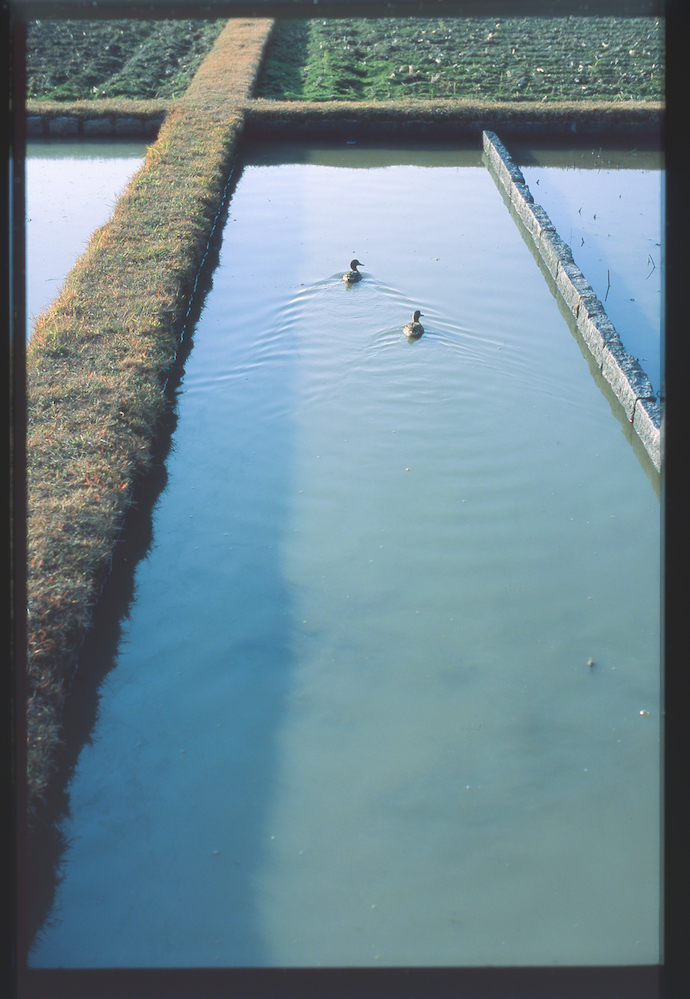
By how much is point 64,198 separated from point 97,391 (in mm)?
5330

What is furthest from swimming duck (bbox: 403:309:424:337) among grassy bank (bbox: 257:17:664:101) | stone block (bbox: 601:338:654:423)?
grassy bank (bbox: 257:17:664:101)

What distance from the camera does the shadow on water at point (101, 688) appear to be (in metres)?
2.72

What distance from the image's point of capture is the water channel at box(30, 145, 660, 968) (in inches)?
107

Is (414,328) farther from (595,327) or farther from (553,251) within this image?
(553,251)

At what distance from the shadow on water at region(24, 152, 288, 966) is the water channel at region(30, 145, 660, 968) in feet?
0.09

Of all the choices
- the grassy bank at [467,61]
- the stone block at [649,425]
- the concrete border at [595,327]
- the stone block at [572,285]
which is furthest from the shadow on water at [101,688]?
the grassy bank at [467,61]

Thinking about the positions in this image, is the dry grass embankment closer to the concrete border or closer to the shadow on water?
the shadow on water

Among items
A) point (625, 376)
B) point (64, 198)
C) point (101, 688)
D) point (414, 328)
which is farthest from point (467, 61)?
point (101, 688)

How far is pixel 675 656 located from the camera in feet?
3.93

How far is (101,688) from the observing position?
3568 mm

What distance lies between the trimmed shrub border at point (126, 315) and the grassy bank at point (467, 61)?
106 cm

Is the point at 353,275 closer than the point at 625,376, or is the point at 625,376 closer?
the point at 625,376

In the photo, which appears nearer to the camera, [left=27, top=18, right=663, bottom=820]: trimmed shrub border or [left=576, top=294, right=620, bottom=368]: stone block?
[left=27, top=18, right=663, bottom=820]: trimmed shrub border

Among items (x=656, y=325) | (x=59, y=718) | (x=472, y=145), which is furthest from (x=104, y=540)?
(x=472, y=145)
